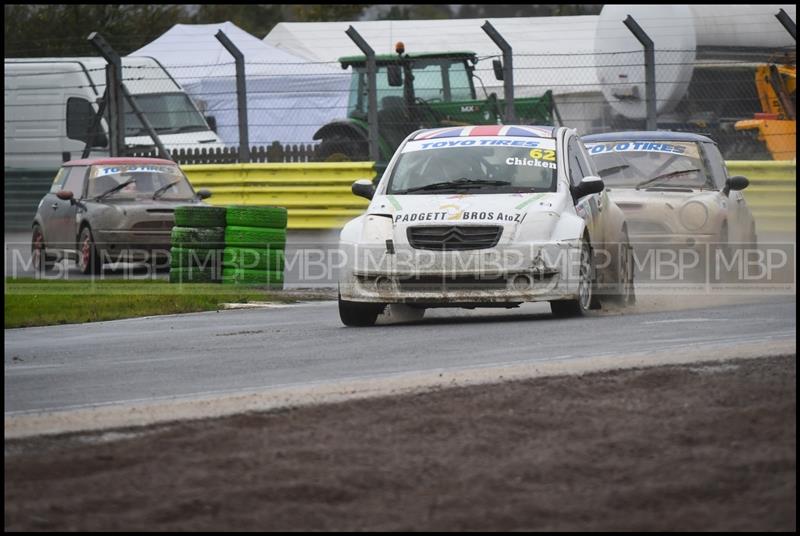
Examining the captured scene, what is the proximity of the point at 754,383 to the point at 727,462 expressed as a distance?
1700 millimetres

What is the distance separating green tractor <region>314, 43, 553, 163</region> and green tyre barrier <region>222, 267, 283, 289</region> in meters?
6.95

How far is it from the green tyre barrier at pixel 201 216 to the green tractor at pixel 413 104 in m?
6.93

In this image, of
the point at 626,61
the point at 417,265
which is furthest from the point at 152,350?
the point at 626,61

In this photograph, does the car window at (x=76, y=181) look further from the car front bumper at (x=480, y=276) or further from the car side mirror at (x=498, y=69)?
the car front bumper at (x=480, y=276)

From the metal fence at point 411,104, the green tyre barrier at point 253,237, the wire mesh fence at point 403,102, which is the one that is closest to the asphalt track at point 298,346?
the green tyre barrier at point 253,237

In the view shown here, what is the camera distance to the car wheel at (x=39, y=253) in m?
21.1

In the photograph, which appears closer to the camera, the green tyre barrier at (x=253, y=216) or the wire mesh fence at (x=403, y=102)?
the green tyre barrier at (x=253, y=216)

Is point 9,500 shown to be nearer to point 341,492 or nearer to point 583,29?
point 341,492

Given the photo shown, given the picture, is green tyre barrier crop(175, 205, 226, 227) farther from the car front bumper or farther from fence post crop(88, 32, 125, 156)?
fence post crop(88, 32, 125, 156)

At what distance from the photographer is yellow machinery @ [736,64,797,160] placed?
23234 millimetres

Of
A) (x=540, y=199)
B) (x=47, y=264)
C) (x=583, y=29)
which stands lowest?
(x=47, y=264)

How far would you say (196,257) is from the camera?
16.0m

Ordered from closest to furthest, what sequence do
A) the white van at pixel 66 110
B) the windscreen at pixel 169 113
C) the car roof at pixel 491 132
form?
1. the car roof at pixel 491 132
2. the white van at pixel 66 110
3. the windscreen at pixel 169 113

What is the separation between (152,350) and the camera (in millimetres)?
10039
